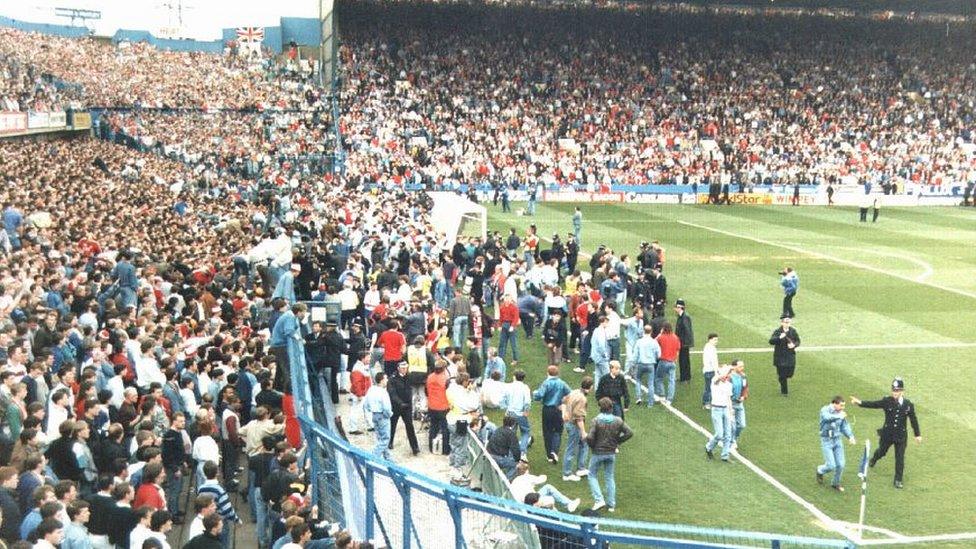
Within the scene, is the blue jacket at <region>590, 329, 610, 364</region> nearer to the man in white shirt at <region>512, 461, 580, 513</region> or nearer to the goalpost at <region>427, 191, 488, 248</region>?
the man in white shirt at <region>512, 461, 580, 513</region>

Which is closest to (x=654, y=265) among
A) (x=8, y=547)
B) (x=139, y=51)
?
(x=8, y=547)

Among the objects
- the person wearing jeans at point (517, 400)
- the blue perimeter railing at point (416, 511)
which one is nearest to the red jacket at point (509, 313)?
the person wearing jeans at point (517, 400)

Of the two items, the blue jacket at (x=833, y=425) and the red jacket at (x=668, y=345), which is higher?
the red jacket at (x=668, y=345)

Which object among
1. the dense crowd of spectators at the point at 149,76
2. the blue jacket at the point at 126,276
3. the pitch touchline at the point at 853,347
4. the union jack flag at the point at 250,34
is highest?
the union jack flag at the point at 250,34

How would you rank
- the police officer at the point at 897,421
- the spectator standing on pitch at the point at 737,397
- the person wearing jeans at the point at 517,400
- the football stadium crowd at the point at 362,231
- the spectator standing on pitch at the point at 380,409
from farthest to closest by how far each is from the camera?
the spectator standing on pitch at the point at 737,397
the person wearing jeans at the point at 517,400
the police officer at the point at 897,421
the spectator standing on pitch at the point at 380,409
the football stadium crowd at the point at 362,231

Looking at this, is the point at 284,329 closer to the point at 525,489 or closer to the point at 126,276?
the point at 126,276

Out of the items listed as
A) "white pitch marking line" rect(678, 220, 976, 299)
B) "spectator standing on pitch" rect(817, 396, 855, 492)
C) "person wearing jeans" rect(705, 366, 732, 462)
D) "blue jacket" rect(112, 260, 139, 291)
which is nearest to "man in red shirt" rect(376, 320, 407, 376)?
"blue jacket" rect(112, 260, 139, 291)

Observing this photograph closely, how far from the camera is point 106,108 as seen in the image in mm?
47156

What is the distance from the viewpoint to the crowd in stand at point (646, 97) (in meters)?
50.6

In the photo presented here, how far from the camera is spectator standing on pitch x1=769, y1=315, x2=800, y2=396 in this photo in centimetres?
1675

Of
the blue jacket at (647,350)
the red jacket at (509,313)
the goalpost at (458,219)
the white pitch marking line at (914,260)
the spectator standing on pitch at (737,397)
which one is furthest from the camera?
the white pitch marking line at (914,260)

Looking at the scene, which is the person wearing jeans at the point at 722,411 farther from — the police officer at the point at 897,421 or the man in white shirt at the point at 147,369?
the man in white shirt at the point at 147,369

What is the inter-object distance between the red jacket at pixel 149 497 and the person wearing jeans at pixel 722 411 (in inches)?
321

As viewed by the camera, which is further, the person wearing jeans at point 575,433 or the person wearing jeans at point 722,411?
the person wearing jeans at point 722,411
